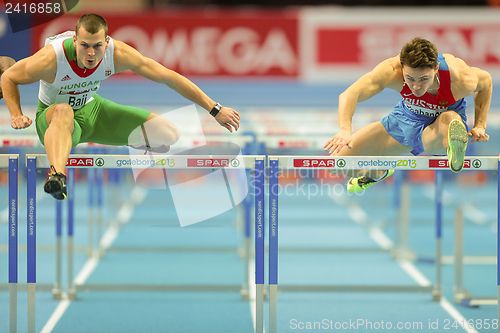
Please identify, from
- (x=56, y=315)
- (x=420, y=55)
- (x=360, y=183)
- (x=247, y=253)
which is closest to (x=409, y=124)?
(x=360, y=183)

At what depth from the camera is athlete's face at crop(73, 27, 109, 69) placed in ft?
20.2

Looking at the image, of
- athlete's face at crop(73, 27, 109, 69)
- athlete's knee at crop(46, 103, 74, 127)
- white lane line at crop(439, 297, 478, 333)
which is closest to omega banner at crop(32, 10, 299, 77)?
white lane line at crop(439, 297, 478, 333)

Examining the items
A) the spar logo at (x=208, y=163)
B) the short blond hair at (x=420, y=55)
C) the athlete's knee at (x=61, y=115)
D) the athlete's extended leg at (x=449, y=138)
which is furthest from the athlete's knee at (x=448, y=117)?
the athlete's knee at (x=61, y=115)

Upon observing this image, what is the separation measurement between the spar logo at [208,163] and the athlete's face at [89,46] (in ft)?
3.05

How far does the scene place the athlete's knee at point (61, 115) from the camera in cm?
632

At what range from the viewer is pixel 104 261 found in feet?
32.9

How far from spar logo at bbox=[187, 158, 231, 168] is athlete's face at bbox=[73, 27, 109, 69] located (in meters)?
0.93

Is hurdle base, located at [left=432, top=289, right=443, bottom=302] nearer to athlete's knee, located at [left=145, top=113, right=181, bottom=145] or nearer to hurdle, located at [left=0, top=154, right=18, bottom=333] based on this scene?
athlete's knee, located at [left=145, top=113, right=181, bottom=145]

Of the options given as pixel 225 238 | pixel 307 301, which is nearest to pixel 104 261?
pixel 225 238

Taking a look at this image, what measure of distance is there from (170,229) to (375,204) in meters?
3.71

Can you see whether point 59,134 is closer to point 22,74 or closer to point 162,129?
point 22,74

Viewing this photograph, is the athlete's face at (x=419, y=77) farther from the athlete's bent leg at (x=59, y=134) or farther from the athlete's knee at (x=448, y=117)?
the athlete's bent leg at (x=59, y=134)

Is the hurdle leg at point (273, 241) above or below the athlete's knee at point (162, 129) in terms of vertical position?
below

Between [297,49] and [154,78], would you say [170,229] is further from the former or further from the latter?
[154,78]
